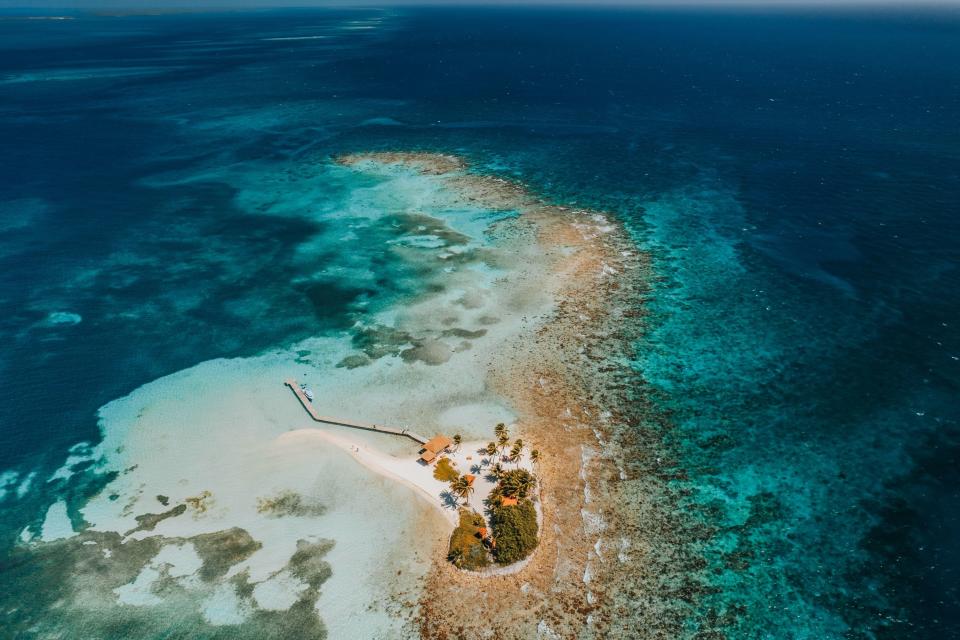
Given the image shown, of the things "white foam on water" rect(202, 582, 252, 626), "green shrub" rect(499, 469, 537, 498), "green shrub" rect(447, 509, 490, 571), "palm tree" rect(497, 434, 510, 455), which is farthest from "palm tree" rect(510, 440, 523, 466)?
"white foam on water" rect(202, 582, 252, 626)

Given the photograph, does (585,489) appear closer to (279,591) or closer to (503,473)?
(503,473)

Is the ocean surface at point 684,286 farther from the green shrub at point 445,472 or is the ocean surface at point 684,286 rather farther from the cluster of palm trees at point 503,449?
the green shrub at point 445,472

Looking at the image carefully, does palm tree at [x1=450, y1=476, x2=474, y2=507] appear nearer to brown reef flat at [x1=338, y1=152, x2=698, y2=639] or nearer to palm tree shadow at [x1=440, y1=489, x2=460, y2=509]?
palm tree shadow at [x1=440, y1=489, x2=460, y2=509]

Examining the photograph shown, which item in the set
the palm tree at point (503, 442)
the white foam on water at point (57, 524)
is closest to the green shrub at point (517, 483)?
the palm tree at point (503, 442)

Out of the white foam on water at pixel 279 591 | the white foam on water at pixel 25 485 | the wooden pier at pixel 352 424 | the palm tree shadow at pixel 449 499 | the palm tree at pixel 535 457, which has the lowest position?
the white foam on water at pixel 279 591

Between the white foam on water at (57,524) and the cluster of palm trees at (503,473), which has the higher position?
the cluster of palm trees at (503,473)

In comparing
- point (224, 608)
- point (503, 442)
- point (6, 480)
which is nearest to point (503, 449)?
point (503, 442)
